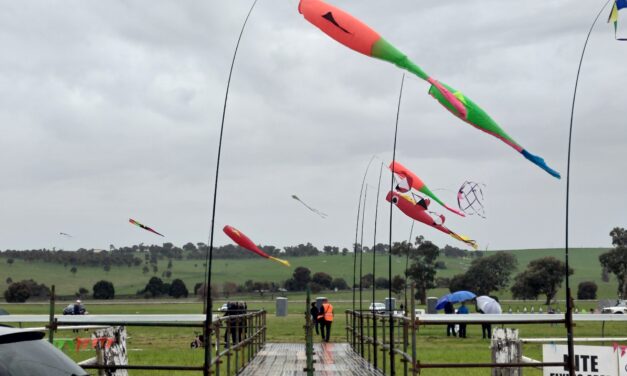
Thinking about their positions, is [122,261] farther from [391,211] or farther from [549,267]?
[391,211]

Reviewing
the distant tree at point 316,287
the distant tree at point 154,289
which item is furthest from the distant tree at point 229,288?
the distant tree at point 316,287

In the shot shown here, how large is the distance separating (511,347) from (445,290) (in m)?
150

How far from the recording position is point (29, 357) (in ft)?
21.8

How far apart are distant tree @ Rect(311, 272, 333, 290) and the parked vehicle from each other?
159 m

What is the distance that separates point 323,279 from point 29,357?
163 m

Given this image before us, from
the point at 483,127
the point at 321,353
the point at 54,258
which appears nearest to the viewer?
the point at 483,127

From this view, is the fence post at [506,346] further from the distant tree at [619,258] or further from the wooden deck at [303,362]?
the distant tree at [619,258]

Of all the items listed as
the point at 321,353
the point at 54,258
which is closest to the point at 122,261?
the point at 54,258

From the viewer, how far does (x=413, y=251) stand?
109 m

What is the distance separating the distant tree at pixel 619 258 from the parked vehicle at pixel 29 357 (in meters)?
119

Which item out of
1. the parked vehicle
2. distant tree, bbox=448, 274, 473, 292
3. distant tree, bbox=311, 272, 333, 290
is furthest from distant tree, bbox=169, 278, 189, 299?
the parked vehicle

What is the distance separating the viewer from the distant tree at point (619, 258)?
119369 mm

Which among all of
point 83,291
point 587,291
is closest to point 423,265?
point 587,291

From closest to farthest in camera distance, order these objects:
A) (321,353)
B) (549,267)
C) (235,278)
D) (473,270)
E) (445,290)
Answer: (321,353) → (549,267) → (473,270) → (445,290) → (235,278)
